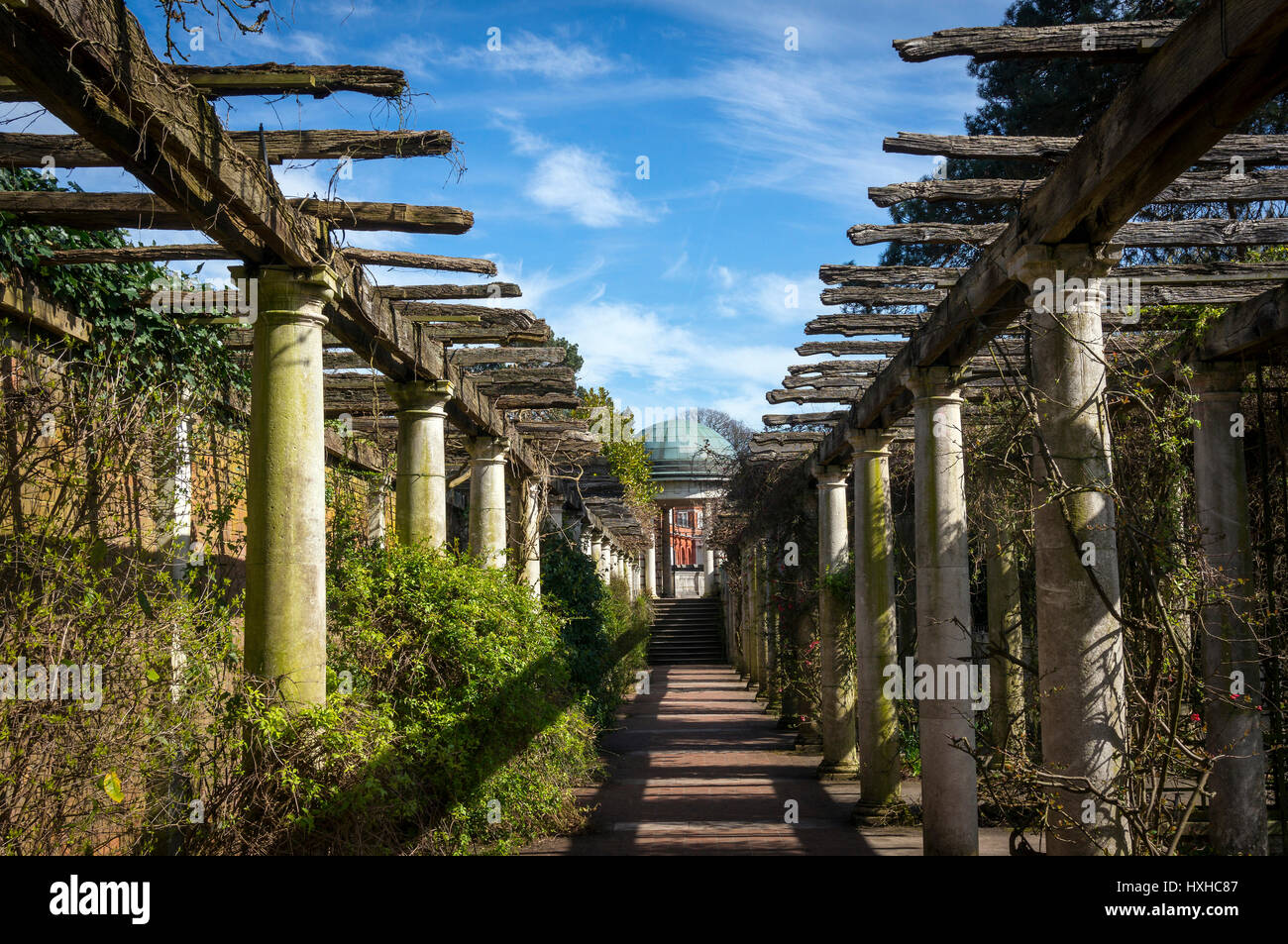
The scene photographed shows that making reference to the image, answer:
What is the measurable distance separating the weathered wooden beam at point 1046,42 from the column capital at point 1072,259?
0.94 metres

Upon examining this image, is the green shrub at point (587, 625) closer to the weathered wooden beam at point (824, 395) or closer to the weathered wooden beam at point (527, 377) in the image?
the weathered wooden beam at point (527, 377)

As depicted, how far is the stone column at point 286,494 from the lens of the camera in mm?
5367

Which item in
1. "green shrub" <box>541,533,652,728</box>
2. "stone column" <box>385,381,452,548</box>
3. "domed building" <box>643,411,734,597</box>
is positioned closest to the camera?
"stone column" <box>385,381,452,548</box>

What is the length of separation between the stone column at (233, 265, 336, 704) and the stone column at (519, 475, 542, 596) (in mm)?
7196

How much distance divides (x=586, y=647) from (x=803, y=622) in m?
2.97

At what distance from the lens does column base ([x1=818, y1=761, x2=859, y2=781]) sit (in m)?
12.2

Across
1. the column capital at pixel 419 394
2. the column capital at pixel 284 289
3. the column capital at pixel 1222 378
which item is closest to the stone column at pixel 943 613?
the column capital at pixel 1222 378

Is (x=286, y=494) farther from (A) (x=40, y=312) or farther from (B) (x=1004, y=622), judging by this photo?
(B) (x=1004, y=622)

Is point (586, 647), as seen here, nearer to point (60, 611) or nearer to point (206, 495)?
point (206, 495)

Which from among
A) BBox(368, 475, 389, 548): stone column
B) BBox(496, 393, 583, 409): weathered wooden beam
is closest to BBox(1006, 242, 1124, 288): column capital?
BBox(496, 393, 583, 409): weathered wooden beam

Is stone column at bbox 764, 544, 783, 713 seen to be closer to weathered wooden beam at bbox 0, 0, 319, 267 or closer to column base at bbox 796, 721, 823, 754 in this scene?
column base at bbox 796, 721, 823, 754

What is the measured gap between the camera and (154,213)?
205 inches

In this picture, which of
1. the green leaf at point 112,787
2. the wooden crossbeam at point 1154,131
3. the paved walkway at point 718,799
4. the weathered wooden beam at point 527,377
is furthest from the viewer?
the weathered wooden beam at point 527,377

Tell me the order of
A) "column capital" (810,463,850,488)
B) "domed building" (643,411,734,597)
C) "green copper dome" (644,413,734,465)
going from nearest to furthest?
"column capital" (810,463,850,488) < "domed building" (643,411,734,597) < "green copper dome" (644,413,734,465)
